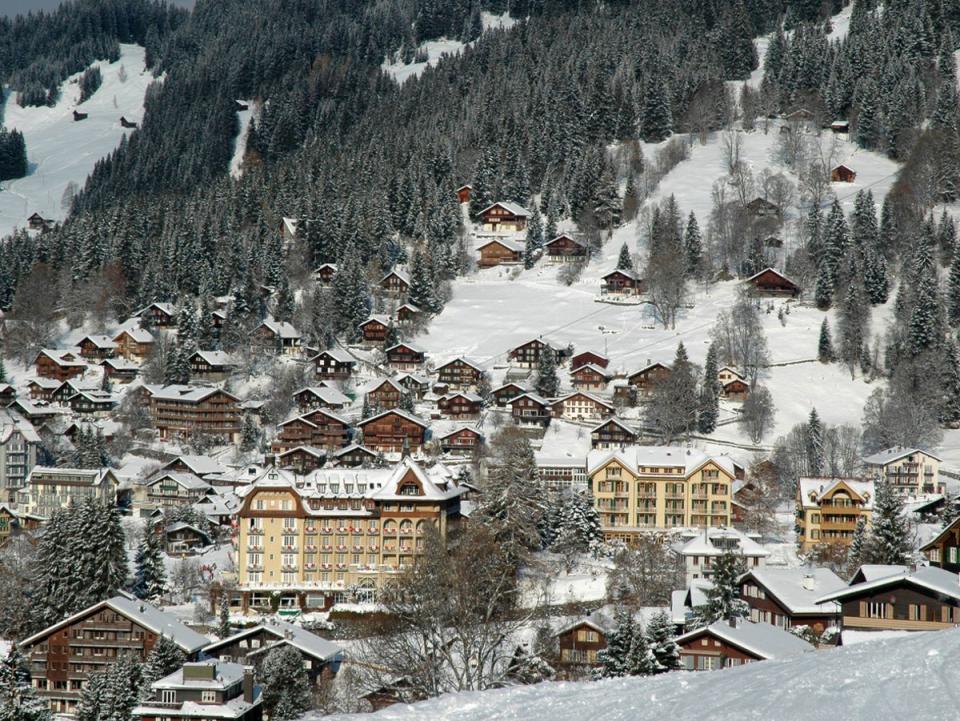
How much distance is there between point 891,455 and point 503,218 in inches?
1945

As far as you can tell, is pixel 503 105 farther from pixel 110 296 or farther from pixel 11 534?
pixel 11 534

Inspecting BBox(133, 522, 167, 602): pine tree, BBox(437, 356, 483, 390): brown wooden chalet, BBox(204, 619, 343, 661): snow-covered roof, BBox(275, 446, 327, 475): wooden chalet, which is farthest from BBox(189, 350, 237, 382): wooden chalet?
BBox(204, 619, 343, 661): snow-covered roof

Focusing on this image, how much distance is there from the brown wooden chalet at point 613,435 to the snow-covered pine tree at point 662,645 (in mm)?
37952

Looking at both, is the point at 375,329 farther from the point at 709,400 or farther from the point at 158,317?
the point at 709,400

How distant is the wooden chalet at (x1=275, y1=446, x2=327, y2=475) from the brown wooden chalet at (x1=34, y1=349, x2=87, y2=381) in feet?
81.9

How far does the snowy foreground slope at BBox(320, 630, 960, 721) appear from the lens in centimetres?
1444

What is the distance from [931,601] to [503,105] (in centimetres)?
10712

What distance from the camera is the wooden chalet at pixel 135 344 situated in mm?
100875

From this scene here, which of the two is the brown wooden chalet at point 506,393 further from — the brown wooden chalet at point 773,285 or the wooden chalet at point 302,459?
the brown wooden chalet at point 773,285

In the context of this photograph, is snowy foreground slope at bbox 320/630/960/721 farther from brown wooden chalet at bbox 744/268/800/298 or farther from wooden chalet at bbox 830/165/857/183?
wooden chalet at bbox 830/165/857/183

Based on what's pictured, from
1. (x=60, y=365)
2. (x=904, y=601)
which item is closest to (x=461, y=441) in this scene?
(x=60, y=365)

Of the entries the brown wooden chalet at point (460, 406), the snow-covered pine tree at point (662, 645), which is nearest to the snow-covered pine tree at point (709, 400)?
the brown wooden chalet at point (460, 406)

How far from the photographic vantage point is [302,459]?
267 feet

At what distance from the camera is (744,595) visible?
49562 mm
